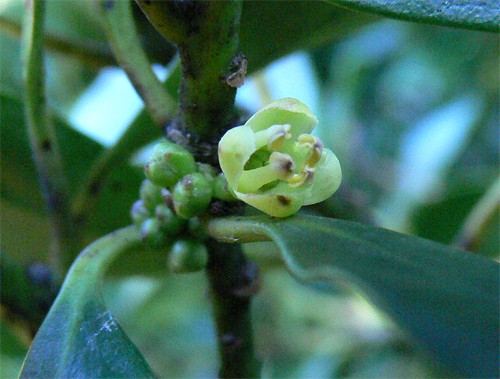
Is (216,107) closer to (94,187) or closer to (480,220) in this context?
(94,187)

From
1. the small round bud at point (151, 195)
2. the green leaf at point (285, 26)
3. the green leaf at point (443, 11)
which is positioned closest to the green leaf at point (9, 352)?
the small round bud at point (151, 195)

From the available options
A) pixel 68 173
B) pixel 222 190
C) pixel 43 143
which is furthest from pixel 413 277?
pixel 68 173

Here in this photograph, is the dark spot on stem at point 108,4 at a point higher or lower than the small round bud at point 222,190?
higher

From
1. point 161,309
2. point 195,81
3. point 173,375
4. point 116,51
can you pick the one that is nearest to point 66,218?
point 116,51

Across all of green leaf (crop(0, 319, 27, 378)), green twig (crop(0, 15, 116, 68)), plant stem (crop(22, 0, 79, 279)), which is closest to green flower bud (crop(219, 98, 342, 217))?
plant stem (crop(22, 0, 79, 279))

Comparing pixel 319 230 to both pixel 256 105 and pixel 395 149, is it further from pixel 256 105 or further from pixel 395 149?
pixel 395 149

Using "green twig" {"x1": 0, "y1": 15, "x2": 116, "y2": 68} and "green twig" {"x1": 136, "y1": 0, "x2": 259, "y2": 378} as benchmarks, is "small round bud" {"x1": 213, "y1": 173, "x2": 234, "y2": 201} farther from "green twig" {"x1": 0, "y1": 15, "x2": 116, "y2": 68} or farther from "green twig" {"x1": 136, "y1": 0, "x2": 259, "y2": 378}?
"green twig" {"x1": 0, "y1": 15, "x2": 116, "y2": 68}

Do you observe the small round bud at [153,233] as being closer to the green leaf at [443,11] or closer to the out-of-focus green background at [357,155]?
the green leaf at [443,11]
